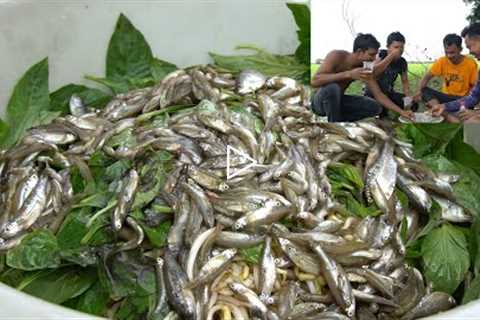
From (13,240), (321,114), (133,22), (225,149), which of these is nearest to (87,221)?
(13,240)

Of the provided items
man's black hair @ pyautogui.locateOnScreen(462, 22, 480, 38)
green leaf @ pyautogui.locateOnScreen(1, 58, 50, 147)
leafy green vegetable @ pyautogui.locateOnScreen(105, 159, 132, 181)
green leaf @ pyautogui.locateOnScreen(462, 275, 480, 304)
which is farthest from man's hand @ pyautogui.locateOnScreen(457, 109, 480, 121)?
green leaf @ pyautogui.locateOnScreen(1, 58, 50, 147)

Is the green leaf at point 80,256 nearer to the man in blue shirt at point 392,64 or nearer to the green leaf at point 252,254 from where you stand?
the green leaf at point 252,254

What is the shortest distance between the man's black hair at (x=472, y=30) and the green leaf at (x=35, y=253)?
2.11ft

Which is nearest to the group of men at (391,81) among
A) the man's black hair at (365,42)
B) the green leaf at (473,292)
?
the man's black hair at (365,42)

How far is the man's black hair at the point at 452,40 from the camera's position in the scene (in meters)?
1.05

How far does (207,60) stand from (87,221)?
665 mm

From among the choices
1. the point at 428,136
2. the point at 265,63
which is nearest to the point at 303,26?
the point at 265,63

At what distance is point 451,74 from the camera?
1055mm

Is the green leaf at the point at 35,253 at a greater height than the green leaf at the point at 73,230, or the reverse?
the green leaf at the point at 73,230

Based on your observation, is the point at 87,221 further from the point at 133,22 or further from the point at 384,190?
the point at 133,22

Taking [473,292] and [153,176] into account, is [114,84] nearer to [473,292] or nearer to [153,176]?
[153,176]

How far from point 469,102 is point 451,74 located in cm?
5

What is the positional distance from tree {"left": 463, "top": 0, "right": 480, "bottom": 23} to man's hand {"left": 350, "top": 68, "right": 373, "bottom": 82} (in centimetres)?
16

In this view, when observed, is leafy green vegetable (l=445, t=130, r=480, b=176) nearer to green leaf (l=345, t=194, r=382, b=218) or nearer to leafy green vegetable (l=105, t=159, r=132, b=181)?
green leaf (l=345, t=194, r=382, b=218)
